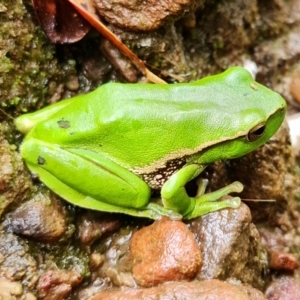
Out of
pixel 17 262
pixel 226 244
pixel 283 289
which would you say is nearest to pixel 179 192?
pixel 226 244

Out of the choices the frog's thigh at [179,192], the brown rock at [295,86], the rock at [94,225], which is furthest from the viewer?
the brown rock at [295,86]

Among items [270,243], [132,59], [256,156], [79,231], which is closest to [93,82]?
[132,59]

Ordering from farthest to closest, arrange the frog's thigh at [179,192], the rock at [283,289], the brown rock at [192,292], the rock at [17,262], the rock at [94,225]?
the rock at [283,289] → the rock at [94,225] → the frog's thigh at [179,192] → the rock at [17,262] → the brown rock at [192,292]

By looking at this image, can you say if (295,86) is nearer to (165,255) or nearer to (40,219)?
(165,255)

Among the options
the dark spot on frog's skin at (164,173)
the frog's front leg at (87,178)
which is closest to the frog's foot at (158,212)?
the frog's front leg at (87,178)

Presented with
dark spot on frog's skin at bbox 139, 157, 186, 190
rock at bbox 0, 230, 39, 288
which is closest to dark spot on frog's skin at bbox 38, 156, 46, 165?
rock at bbox 0, 230, 39, 288

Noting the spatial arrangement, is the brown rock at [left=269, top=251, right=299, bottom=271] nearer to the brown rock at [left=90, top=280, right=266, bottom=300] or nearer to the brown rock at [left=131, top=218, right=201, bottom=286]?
the brown rock at [left=90, top=280, right=266, bottom=300]

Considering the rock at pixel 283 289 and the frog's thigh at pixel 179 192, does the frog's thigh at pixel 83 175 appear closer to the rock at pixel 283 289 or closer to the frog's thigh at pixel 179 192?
the frog's thigh at pixel 179 192

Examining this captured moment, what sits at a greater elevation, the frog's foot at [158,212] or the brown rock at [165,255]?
the frog's foot at [158,212]
